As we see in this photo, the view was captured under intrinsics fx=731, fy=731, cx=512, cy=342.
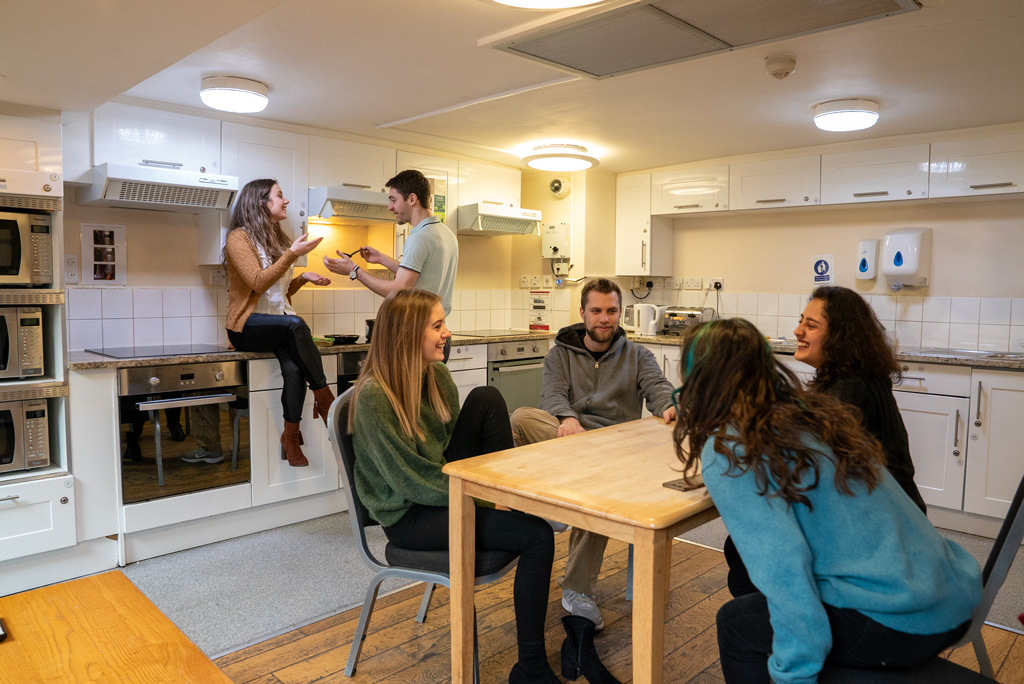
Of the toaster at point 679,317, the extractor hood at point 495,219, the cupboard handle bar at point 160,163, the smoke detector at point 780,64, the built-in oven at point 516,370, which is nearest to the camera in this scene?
the smoke detector at point 780,64

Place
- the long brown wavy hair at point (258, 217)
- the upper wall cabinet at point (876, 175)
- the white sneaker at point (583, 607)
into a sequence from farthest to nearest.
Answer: the upper wall cabinet at point (876, 175), the long brown wavy hair at point (258, 217), the white sneaker at point (583, 607)

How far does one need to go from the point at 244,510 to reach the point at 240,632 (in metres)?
1.14

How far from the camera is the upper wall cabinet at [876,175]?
418 centimetres

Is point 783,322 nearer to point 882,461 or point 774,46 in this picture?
point 774,46

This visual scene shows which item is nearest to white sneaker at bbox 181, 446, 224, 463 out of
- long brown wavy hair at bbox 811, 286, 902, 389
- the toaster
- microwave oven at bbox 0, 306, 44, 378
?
microwave oven at bbox 0, 306, 44, 378

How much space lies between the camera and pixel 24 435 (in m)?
2.99

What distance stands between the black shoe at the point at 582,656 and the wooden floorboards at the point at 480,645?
0.15 ft

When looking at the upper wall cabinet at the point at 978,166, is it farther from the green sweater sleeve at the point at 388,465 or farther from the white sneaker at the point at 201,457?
the white sneaker at the point at 201,457

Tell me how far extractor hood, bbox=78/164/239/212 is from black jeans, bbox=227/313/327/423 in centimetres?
64

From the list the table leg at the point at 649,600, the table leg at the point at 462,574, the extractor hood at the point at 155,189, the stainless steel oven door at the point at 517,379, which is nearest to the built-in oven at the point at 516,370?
the stainless steel oven door at the point at 517,379

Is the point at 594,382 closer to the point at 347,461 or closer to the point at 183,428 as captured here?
the point at 347,461

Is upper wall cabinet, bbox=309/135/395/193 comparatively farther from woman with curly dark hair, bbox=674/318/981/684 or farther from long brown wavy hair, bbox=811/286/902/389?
woman with curly dark hair, bbox=674/318/981/684

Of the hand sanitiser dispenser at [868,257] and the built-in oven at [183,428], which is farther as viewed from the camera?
the hand sanitiser dispenser at [868,257]

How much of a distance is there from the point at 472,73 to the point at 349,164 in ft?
4.59
